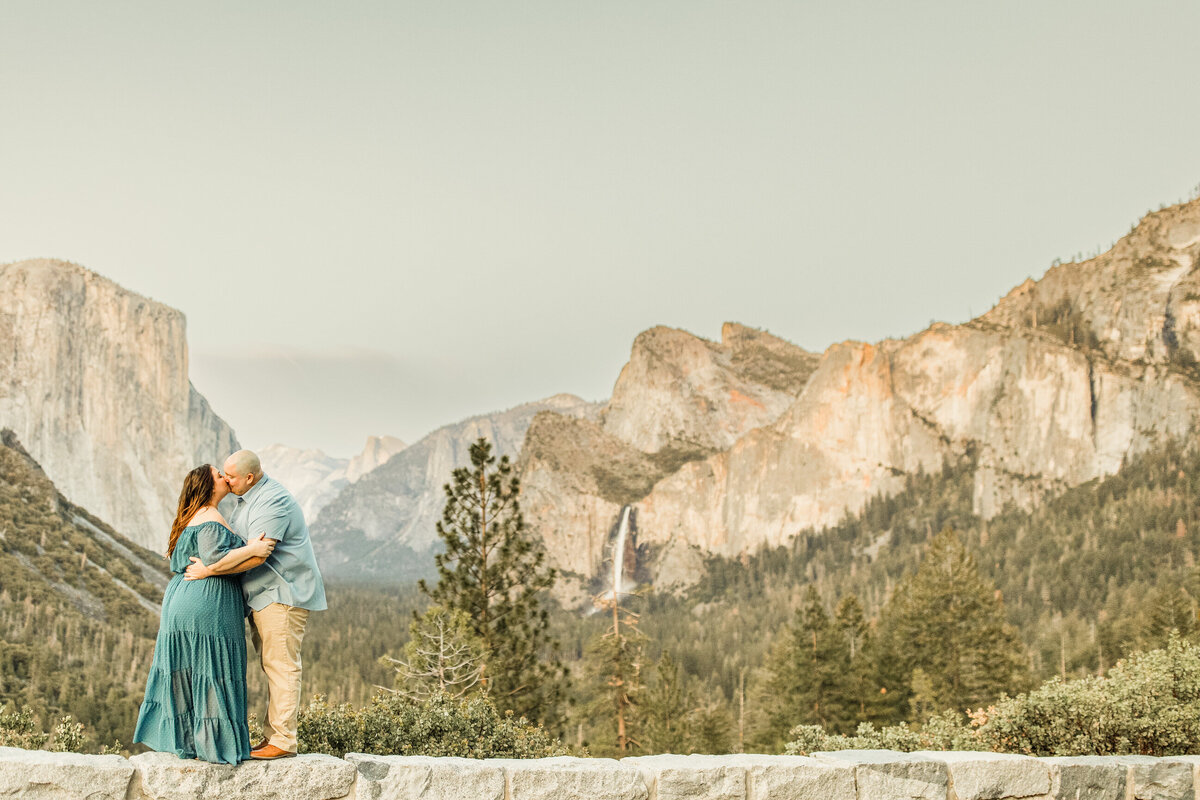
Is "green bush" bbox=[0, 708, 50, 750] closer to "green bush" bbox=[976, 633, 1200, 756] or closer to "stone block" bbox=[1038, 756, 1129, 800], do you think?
"stone block" bbox=[1038, 756, 1129, 800]

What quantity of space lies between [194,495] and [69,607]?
310 feet

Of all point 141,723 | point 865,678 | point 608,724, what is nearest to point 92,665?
point 608,724

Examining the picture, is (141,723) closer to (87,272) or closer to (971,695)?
(971,695)

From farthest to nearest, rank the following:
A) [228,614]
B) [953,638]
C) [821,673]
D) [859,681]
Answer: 1. [953,638]
2. [859,681]
3. [821,673]
4. [228,614]

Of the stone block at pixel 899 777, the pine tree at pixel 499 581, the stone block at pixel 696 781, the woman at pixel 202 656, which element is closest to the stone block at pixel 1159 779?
the stone block at pixel 899 777

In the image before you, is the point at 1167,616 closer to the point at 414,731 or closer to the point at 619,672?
the point at 619,672

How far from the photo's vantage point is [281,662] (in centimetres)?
586

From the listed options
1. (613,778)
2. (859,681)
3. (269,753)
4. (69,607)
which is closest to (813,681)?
(859,681)

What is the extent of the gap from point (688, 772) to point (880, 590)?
457 ft

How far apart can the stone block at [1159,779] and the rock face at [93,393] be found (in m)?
187

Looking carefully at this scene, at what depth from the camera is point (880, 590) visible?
13588 cm

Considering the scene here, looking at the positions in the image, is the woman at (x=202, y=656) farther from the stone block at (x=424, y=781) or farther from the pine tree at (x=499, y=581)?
the pine tree at (x=499, y=581)

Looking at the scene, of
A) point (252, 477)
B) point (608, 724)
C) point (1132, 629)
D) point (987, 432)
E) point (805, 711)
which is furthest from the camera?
point (987, 432)

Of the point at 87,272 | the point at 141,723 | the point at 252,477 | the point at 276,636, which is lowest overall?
the point at 141,723
